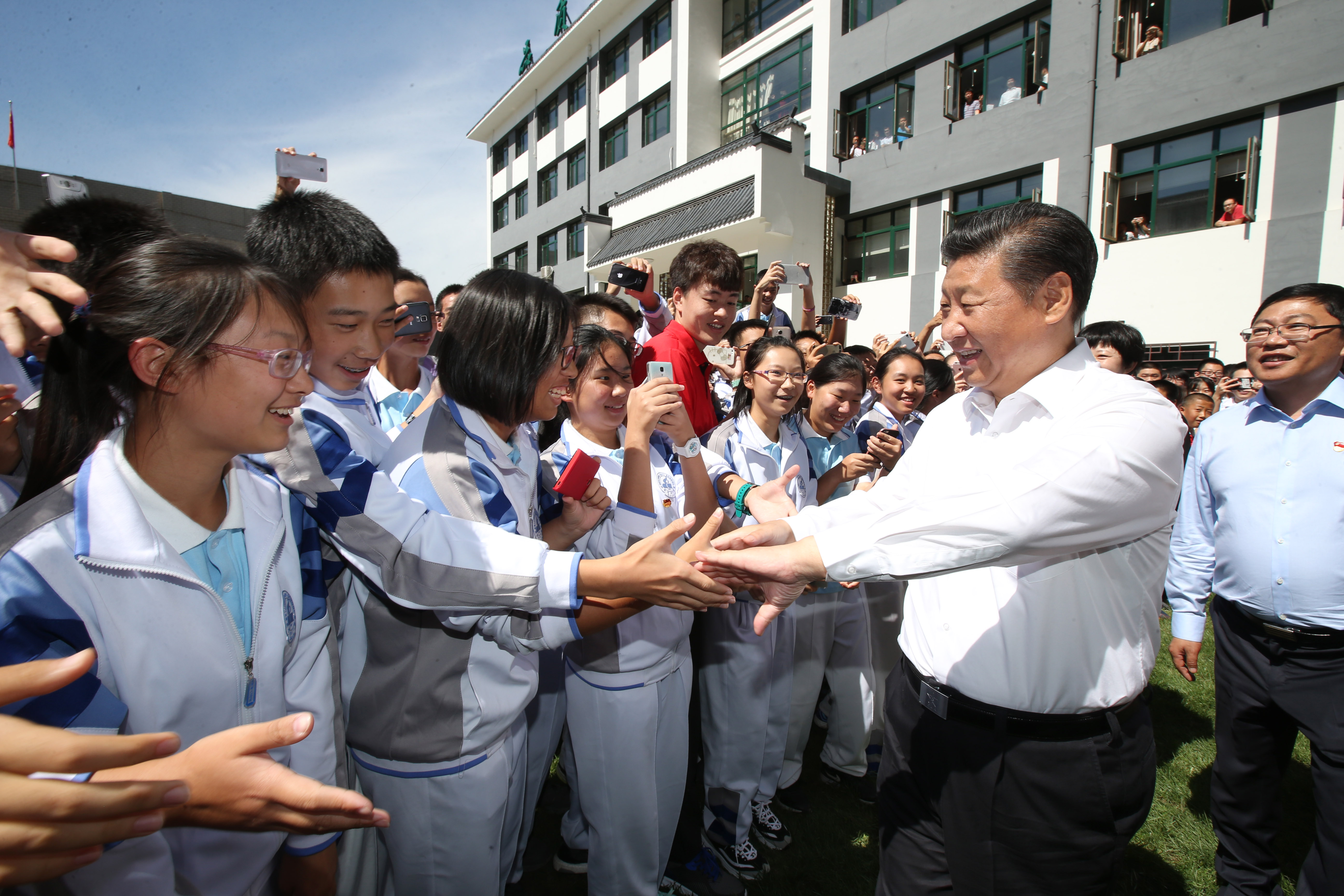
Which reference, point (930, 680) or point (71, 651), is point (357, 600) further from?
point (930, 680)

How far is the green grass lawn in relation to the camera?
2822mm

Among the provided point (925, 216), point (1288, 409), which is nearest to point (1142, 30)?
point (925, 216)

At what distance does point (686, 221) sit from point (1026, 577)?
1621 cm

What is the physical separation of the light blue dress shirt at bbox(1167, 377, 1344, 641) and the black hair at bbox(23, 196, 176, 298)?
160 inches

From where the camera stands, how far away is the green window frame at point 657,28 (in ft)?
67.4

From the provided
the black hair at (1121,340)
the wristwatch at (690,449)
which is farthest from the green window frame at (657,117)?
the wristwatch at (690,449)

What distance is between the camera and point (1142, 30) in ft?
38.0

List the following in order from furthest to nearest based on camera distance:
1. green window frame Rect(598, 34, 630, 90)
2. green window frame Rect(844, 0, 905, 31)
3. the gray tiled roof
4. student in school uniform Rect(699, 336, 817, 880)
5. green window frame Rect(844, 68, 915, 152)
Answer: green window frame Rect(598, 34, 630, 90) < green window frame Rect(844, 0, 905, 31) < green window frame Rect(844, 68, 915, 152) < the gray tiled roof < student in school uniform Rect(699, 336, 817, 880)

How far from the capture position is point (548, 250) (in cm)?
2892

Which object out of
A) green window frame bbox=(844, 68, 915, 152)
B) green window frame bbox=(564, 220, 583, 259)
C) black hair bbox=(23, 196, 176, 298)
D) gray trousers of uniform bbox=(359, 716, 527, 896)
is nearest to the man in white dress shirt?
gray trousers of uniform bbox=(359, 716, 527, 896)

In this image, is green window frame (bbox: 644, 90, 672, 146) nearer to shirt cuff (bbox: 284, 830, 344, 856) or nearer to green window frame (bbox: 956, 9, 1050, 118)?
green window frame (bbox: 956, 9, 1050, 118)

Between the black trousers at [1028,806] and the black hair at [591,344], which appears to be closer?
the black trousers at [1028,806]

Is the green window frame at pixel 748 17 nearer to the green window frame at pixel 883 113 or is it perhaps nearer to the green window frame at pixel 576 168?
the green window frame at pixel 883 113

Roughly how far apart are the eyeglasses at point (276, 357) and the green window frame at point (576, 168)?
86.9 ft
